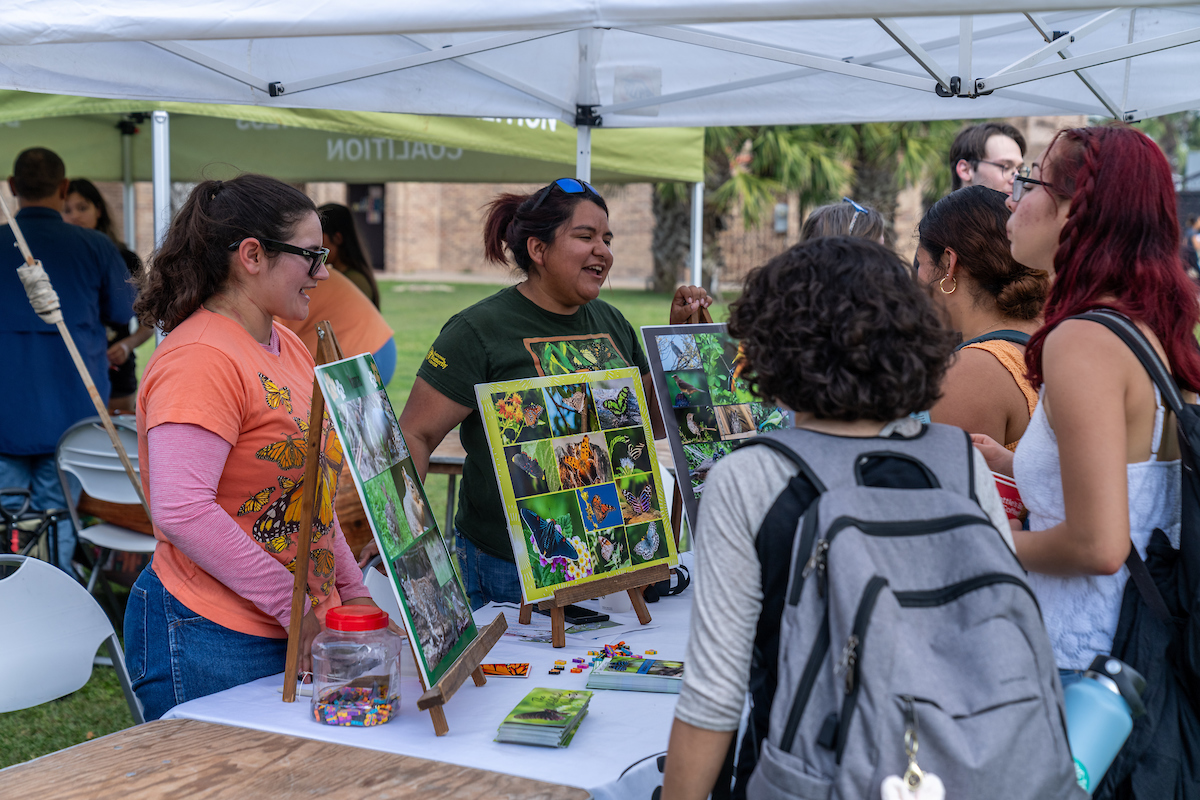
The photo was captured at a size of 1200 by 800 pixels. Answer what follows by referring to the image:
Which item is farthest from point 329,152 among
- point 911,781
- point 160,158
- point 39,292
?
point 911,781

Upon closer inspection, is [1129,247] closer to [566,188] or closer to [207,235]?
[566,188]

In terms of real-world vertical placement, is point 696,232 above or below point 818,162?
below

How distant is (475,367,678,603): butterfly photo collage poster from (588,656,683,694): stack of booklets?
243 mm

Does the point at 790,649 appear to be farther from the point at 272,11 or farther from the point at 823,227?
the point at 823,227

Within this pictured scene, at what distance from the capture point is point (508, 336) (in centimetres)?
235

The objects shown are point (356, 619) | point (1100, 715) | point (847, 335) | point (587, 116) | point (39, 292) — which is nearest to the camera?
point (847, 335)

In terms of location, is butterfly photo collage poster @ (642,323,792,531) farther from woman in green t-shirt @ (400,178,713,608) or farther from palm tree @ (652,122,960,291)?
palm tree @ (652,122,960,291)

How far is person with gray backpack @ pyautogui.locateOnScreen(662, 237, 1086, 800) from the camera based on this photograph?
1.02 metres

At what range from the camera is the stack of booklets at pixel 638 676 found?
177 cm

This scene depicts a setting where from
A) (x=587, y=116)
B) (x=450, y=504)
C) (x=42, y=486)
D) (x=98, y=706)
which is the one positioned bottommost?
(x=98, y=706)

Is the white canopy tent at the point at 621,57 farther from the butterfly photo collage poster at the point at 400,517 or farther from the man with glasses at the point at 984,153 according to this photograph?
the butterfly photo collage poster at the point at 400,517

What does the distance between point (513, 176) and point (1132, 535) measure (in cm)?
497

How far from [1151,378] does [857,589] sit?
2.07ft

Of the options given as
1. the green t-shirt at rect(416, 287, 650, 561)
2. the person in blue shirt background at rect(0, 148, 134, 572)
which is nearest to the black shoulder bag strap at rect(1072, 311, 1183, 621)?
the green t-shirt at rect(416, 287, 650, 561)
